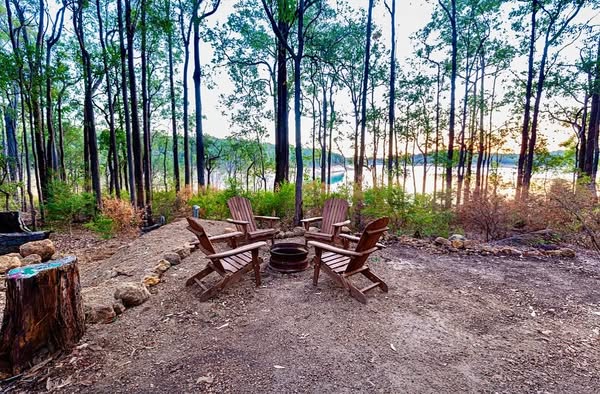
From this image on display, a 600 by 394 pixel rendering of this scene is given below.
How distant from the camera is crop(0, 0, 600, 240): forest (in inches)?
236

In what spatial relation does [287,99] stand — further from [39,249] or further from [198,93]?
[39,249]

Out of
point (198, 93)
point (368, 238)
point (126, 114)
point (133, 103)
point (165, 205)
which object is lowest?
point (165, 205)

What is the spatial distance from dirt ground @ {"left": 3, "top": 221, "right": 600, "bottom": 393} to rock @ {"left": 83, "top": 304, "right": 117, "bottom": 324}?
0.07 metres

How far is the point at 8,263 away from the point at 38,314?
9.46 feet

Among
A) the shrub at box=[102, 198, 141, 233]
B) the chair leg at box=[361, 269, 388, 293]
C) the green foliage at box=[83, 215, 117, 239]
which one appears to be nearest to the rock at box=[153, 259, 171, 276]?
the chair leg at box=[361, 269, 388, 293]

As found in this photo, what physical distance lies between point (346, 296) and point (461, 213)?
3979mm

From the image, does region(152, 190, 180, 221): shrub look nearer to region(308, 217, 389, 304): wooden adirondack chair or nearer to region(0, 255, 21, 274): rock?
region(0, 255, 21, 274): rock

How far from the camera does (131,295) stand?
98.9 inches

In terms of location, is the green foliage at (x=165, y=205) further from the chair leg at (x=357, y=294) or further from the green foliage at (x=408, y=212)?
the chair leg at (x=357, y=294)

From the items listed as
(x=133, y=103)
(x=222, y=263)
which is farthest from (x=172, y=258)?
(x=133, y=103)

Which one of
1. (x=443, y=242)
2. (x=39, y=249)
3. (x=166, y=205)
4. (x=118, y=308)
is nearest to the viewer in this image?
(x=118, y=308)

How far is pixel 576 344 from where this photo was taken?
199 centimetres

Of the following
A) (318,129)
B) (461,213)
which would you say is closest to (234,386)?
(461,213)

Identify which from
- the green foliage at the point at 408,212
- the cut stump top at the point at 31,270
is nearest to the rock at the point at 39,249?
the cut stump top at the point at 31,270
